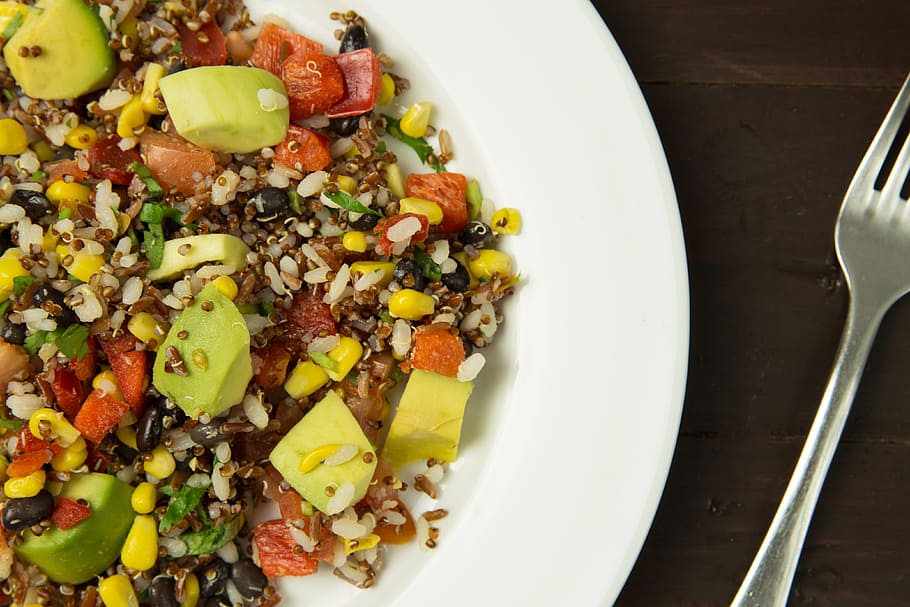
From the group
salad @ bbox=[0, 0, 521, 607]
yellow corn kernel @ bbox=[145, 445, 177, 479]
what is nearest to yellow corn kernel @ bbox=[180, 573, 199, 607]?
salad @ bbox=[0, 0, 521, 607]

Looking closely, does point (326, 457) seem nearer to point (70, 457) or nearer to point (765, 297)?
point (70, 457)

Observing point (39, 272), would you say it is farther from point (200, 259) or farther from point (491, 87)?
point (491, 87)

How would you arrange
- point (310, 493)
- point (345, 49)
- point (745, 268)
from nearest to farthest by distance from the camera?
point (310, 493)
point (345, 49)
point (745, 268)

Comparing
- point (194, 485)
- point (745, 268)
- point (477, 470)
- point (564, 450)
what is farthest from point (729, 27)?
point (194, 485)

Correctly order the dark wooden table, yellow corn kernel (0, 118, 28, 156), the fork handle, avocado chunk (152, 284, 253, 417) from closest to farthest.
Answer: avocado chunk (152, 284, 253, 417), yellow corn kernel (0, 118, 28, 156), the fork handle, the dark wooden table

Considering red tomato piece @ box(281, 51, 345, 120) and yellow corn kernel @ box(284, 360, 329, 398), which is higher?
red tomato piece @ box(281, 51, 345, 120)

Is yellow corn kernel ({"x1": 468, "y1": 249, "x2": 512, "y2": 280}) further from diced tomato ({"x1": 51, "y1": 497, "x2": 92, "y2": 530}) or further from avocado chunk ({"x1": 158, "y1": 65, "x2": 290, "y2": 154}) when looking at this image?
diced tomato ({"x1": 51, "y1": 497, "x2": 92, "y2": 530})

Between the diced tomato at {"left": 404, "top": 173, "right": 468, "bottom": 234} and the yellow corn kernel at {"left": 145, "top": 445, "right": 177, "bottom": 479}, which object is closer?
the yellow corn kernel at {"left": 145, "top": 445, "right": 177, "bottom": 479}
